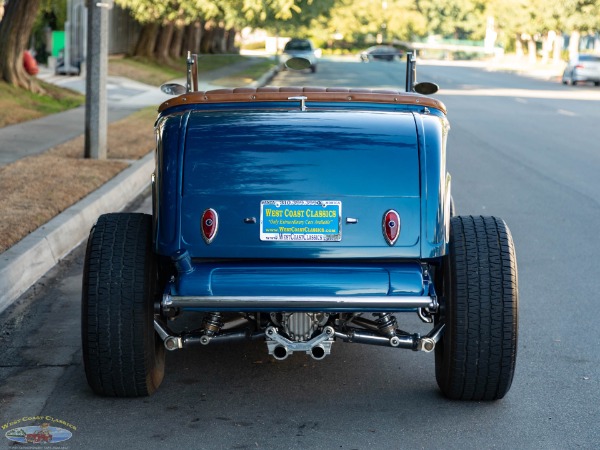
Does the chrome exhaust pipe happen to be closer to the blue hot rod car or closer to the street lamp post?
the blue hot rod car

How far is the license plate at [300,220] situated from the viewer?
5.21 metres

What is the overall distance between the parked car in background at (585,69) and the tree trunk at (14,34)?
2810cm

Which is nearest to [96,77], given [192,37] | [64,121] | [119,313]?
[64,121]

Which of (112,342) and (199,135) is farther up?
(199,135)

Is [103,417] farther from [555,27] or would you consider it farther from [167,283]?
[555,27]

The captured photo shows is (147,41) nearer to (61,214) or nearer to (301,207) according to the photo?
(61,214)

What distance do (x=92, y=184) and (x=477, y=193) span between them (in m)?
4.43

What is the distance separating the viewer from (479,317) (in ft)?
17.3

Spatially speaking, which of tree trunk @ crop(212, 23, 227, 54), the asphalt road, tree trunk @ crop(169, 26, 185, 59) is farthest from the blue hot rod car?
tree trunk @ crop(212, 23, 227, 54)

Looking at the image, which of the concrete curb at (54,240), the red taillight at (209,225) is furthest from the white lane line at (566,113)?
the red taillight at (209,225)

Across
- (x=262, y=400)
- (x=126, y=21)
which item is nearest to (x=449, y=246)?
(x=262, y=400)

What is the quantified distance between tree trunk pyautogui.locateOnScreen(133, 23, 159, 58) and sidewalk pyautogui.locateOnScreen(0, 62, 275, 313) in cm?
2033

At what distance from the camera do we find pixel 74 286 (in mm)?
8203

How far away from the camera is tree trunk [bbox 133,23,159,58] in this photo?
4478 centimetres
